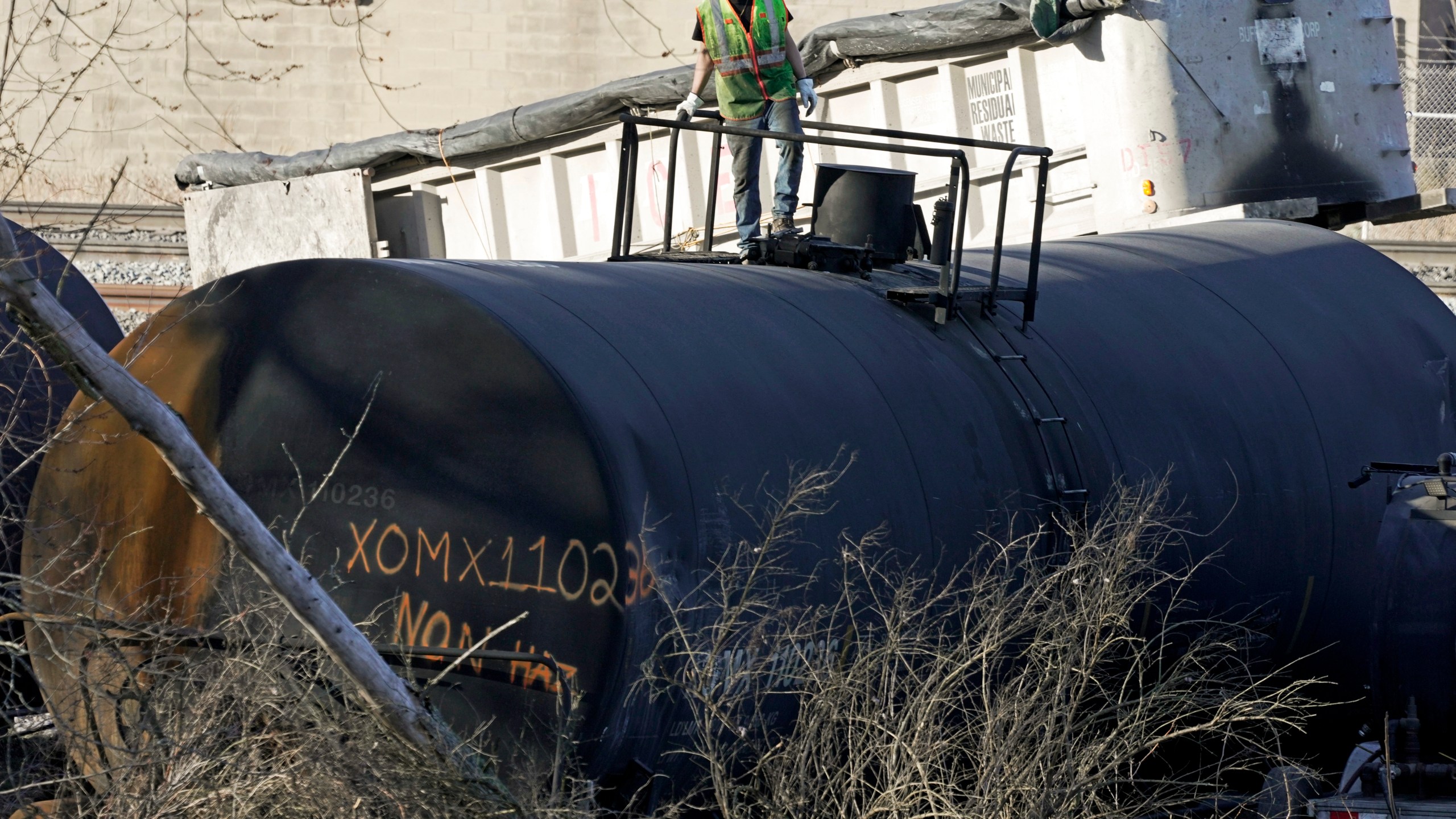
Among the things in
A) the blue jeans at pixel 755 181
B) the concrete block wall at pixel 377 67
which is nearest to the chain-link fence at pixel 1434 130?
the concrete block wall at pixel 377 67

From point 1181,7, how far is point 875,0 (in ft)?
53.8

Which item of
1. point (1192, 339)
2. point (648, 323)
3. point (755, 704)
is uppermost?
point (648, 323)

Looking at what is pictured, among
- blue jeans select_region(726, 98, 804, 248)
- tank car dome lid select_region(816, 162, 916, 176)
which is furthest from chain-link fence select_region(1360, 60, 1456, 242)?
tank car dome lid select_region(816, 162, 916, 176)

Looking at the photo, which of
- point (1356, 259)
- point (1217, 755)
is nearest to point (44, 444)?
point (1217, 755)

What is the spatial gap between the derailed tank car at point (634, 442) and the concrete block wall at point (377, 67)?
64.4 ft

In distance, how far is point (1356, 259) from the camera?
755 cm

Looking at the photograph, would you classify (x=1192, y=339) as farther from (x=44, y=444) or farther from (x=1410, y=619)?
(x=44, y=444)

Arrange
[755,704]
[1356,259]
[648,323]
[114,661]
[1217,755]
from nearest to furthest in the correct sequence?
[755,704] < [114,661] < [648,323] < [1217,755] < [1356,259]

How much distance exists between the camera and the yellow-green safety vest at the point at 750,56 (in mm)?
8367

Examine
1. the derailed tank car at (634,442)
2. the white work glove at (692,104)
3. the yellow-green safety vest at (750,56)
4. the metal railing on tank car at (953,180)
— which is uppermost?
the yellow-green safety vest at (750,56)

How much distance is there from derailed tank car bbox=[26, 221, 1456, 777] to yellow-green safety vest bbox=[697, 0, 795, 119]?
254 centimetres

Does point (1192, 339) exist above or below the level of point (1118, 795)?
above

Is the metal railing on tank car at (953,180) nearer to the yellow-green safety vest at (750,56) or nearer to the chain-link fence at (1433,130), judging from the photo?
the yellow-green safety vest at (750,56)

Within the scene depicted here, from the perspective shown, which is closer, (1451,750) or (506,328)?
(506,328)
